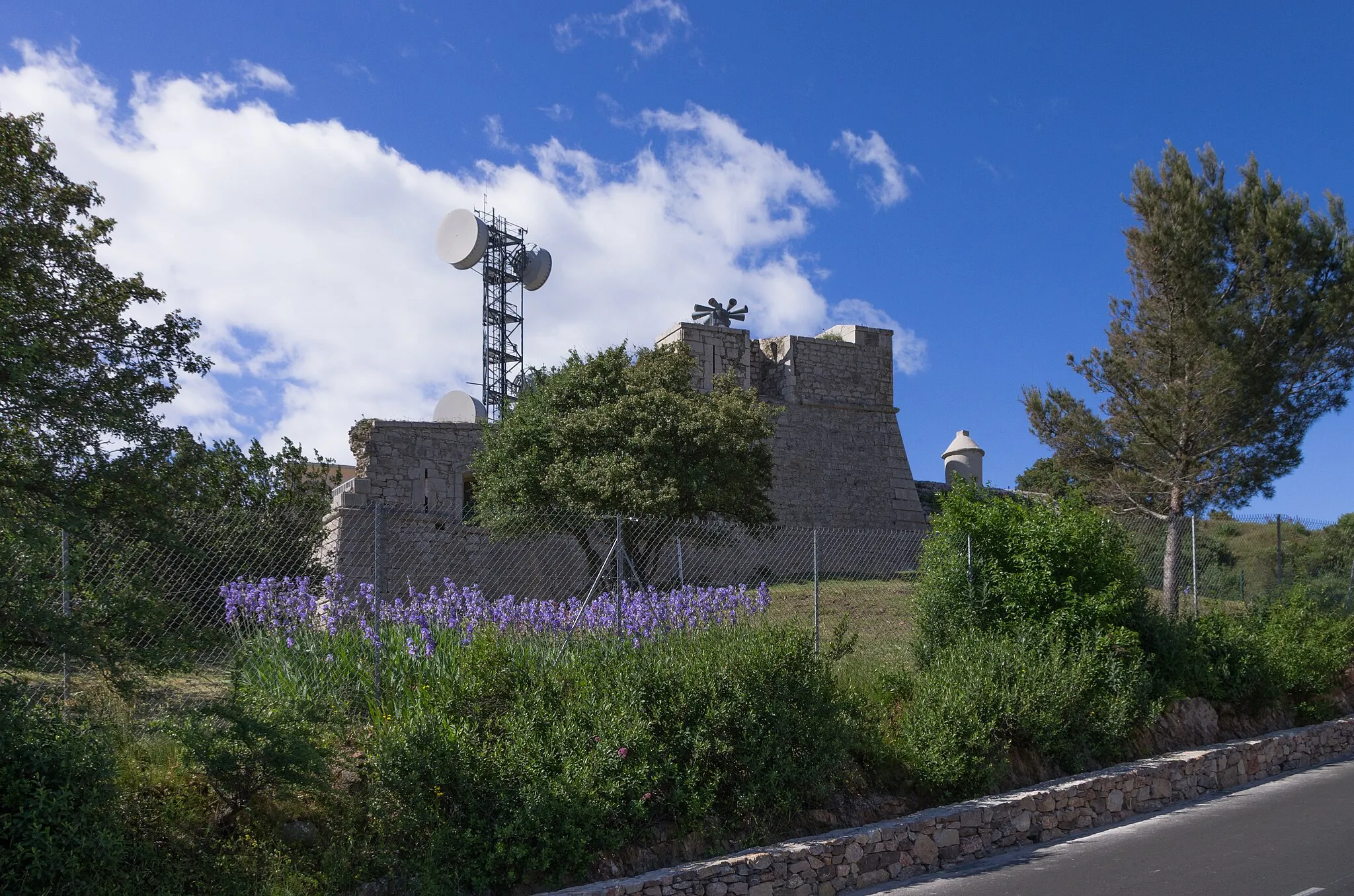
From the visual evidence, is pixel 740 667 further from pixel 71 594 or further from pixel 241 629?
pixel 71 594

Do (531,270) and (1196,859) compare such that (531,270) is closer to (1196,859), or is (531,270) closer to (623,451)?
(623,451)

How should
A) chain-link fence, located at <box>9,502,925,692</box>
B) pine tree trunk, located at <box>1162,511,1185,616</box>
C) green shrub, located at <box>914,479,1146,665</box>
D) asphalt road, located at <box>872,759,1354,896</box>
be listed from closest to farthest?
chain-link fence, located at <box>9,502,925,692</box>
asphalt road, located at <box>872,759,1354,896</box>
green shrub, located at <box>914,479,1146,665</box>
pine tree trunk, located at <box>1162,511,1185,616</box>

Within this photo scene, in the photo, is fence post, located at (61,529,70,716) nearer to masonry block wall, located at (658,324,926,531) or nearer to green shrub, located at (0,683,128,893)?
green shrub, located at (0,683,128,893)

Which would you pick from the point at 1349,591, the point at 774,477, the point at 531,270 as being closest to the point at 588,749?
the point at 1349,591

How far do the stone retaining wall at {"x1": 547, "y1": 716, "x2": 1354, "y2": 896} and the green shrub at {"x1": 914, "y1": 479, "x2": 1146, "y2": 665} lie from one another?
5.09 ft

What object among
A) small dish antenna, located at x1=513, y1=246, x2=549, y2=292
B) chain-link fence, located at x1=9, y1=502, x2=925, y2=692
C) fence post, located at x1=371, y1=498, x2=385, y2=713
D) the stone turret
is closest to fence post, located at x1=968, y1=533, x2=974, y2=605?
chain-link fence, located at x1=9, y1=502, x2=925, y2=692

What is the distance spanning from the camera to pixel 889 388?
3123 centimetres

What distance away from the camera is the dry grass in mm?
10961

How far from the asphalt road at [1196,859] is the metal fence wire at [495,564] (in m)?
3.03

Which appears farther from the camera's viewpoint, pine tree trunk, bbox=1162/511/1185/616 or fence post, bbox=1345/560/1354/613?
fence post, bbox=1345/560/1354/613

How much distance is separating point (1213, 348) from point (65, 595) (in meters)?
15.5

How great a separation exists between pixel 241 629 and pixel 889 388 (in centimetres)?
2550

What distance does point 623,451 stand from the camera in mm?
19516

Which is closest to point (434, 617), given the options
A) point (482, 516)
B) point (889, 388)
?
point (482, 516)
